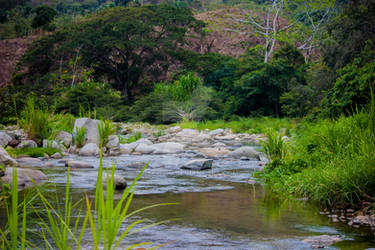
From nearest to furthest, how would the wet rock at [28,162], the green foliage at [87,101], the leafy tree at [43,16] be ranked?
the wet rock at [28,162]
the green foliage at [87,101]
the leafy tree at [43,16]

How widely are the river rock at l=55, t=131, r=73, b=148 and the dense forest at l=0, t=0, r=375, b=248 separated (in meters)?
0.32

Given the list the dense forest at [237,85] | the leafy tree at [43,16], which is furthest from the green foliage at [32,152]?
the leafy tree at [43,16]

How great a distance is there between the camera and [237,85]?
20.3 meters

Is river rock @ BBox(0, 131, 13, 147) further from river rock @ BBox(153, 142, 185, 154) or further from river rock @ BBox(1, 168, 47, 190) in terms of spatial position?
river rock @ BBox(1, 168, 47, 190)

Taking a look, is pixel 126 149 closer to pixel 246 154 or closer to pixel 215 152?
pixel 215 152

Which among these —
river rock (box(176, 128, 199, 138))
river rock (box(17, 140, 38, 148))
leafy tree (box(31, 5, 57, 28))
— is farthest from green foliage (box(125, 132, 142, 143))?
leafy tree (box(31, 5, 57, 28))

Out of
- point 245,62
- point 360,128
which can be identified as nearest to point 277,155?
point 360,128

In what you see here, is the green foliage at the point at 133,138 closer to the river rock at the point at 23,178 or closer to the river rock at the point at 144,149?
the river rock at the point at 144,149

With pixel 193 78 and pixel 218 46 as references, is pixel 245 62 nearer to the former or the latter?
pixel 193 78

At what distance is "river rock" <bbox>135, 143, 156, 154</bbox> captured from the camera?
31.5 ft

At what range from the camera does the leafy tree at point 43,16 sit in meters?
33.2

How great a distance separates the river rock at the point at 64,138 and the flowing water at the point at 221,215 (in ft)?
11.8

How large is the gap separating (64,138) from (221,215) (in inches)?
280

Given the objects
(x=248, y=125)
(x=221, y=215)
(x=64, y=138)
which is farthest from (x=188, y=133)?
(x=221, y=215)
